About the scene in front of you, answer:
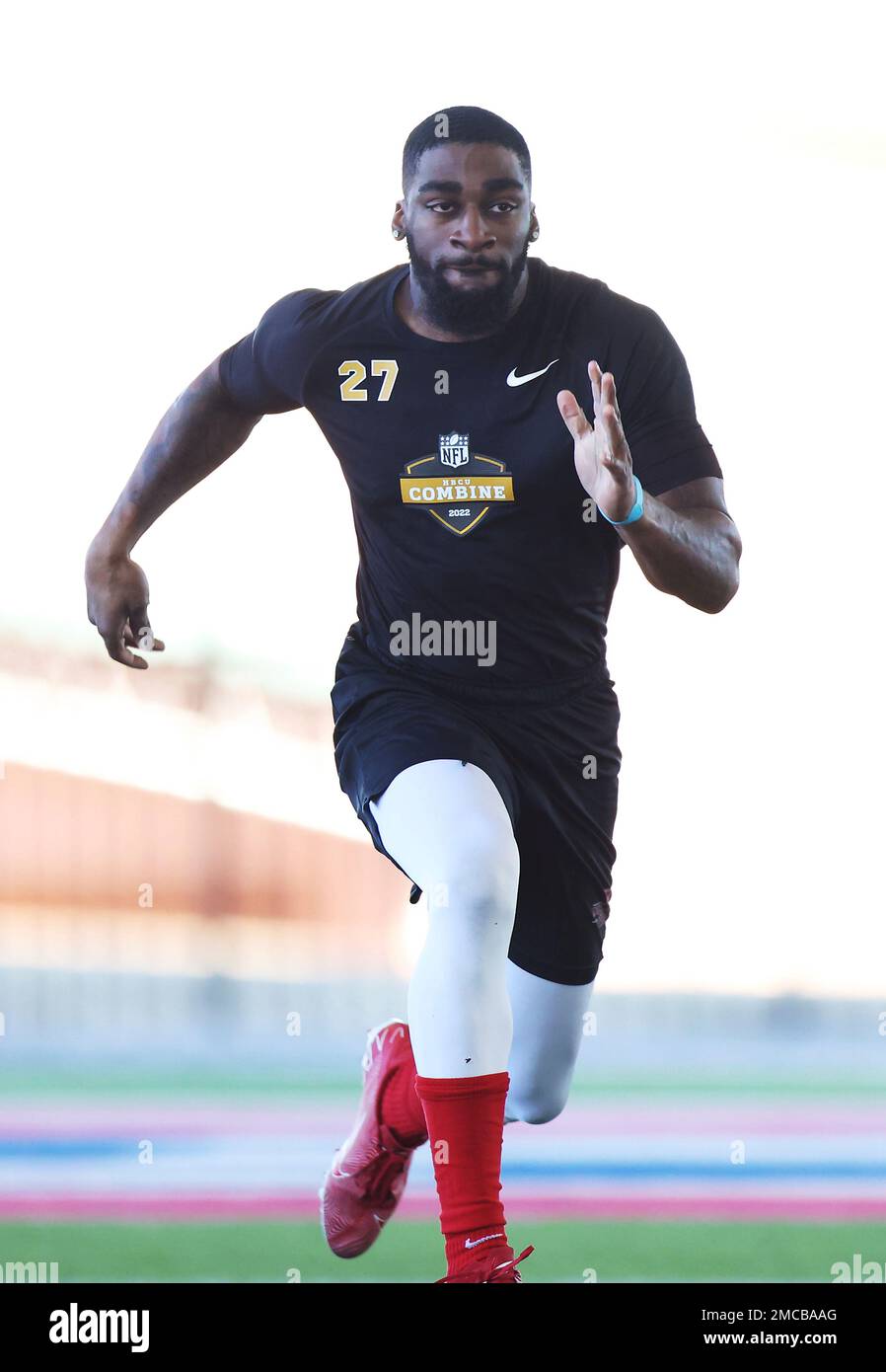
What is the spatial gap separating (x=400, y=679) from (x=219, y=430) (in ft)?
2.10

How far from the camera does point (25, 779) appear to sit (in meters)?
5.98

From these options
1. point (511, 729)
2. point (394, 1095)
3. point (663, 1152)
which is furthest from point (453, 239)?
point (663, 1152)

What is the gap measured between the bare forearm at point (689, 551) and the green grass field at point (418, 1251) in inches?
51.1

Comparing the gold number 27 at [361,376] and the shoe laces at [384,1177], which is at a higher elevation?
the gold number 27 at [361,376]

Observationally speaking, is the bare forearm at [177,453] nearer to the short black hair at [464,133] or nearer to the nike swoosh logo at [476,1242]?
the short black hair at [464,133]

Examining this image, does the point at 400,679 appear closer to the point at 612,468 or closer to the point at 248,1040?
the point at 612,468

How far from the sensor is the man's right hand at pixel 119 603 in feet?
8.69

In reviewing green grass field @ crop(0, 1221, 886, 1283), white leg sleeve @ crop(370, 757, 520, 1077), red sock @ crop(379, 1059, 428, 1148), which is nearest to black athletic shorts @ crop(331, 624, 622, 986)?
white leg sleeve @ crop(370, 757, 520, 1077)

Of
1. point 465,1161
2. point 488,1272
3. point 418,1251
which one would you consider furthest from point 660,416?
point 418,1251

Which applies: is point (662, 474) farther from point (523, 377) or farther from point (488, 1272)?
point (488, 1272)

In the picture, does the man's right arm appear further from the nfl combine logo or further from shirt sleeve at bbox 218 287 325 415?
the nfl combine logo

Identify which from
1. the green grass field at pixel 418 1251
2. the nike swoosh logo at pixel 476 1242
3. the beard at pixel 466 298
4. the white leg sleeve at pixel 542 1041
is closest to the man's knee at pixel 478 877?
the nike swoosh logo at pixel 476 1242

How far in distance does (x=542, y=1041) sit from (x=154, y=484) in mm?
1194

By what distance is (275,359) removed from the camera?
263cm
